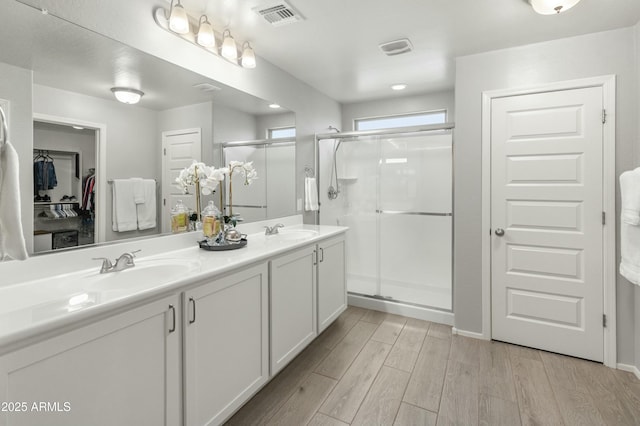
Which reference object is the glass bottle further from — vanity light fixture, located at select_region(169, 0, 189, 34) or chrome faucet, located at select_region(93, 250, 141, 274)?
vanity light fixture, located at select_region(169, 0, 189, 34)

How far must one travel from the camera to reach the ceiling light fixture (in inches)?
70.4

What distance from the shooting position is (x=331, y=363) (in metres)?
2.31

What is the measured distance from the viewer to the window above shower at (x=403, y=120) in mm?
3879

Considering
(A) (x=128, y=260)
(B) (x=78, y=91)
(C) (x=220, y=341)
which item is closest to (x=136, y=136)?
(B) (x=78, y=91)

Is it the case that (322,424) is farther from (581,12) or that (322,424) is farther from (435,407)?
(581,12)

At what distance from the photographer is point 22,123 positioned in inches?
52.3

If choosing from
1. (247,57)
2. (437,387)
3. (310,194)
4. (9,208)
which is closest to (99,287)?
(9,208)

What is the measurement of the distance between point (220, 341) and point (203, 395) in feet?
0.77

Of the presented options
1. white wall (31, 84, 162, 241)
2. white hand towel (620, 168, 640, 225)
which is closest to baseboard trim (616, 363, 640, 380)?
white hand towel (620, 168, 640, 225)

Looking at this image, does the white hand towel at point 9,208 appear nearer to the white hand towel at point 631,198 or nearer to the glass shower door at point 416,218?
the white hand towel at point 631,198

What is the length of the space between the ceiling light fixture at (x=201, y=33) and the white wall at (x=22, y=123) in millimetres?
769

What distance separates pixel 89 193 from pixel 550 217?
305 centimetres

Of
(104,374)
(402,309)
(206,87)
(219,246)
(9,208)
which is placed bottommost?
(402,309)

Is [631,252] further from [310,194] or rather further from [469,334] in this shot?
[310,194]
